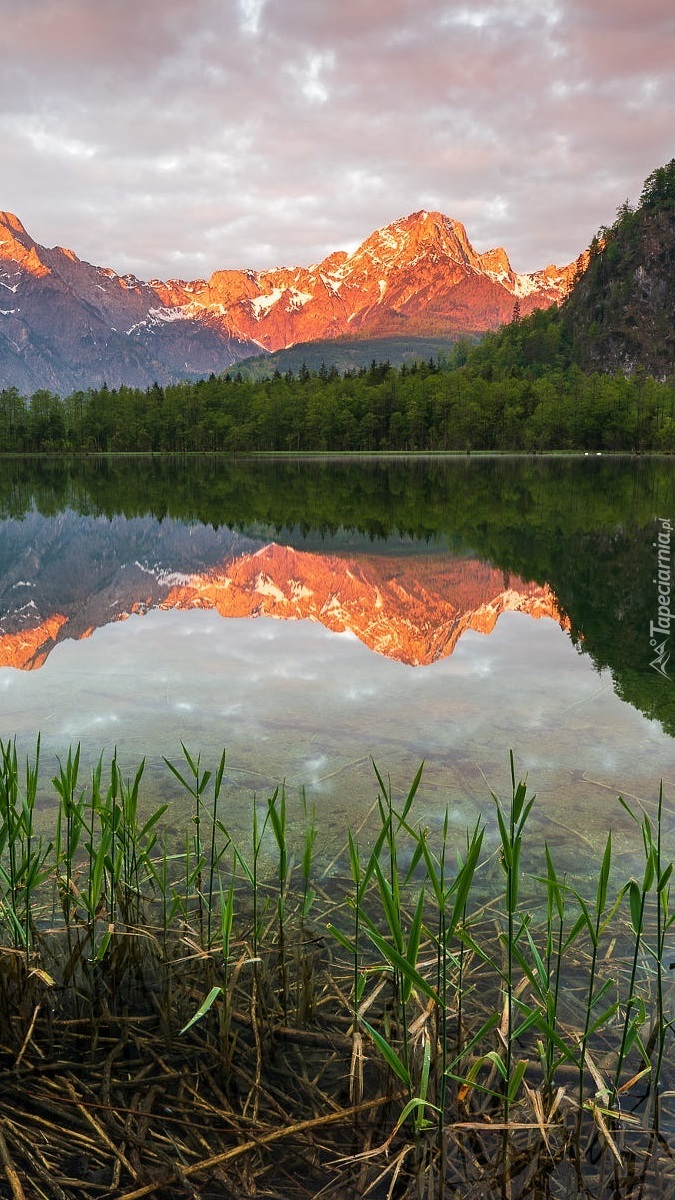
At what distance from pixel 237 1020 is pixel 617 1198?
6.93 ft

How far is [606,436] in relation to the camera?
504 ft

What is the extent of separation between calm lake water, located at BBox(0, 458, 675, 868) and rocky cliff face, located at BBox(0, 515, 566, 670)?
0.32 ft

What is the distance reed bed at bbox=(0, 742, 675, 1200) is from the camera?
10.6 ft

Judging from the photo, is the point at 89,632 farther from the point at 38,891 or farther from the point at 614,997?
the point at 614,997

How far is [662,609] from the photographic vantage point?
15328 mm

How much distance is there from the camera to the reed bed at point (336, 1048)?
3.24m

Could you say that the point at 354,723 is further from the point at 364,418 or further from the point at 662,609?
the point at 364,418

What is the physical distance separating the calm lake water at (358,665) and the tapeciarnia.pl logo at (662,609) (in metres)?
0.14

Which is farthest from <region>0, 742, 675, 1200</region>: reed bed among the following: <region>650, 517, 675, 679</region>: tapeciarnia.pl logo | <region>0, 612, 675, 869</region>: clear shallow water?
<region>650, 517, 675, 679</region>: tapeciarnia.pl logo

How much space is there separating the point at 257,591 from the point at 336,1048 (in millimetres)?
14986

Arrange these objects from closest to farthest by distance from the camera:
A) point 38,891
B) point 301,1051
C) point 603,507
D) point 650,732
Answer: point 301,1051
point 38,891
point 650,732
point 603,507

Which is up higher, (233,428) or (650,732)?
(233,428)

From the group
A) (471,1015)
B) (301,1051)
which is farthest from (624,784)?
(301,1051)

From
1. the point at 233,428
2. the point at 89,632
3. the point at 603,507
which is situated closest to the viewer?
the point at 89,632
